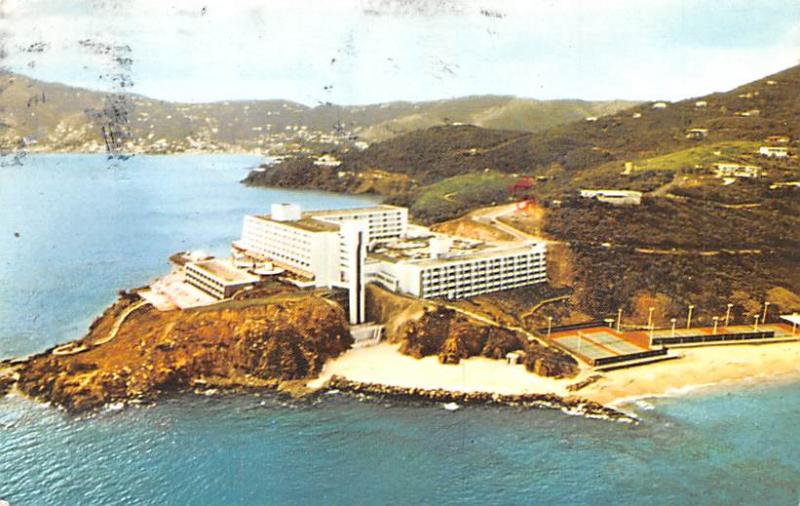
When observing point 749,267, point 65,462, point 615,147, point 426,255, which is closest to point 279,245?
point 426,255

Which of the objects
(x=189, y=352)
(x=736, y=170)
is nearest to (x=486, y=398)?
(x=189, y=352)

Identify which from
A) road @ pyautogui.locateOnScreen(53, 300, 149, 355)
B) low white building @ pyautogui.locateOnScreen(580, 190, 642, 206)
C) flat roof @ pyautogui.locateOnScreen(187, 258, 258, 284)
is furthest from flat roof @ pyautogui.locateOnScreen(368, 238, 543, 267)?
road @ pyautogui.locateOnScreen(53, 300, 149, 355)

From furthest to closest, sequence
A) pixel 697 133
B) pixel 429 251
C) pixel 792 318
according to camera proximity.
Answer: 1. pixel 697 133
2. pixel 429 251
3. pixel 792 318

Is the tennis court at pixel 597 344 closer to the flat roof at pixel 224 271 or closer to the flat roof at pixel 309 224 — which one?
the flat roof at pixel 309 224

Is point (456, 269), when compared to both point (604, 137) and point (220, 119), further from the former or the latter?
point (604, 137)

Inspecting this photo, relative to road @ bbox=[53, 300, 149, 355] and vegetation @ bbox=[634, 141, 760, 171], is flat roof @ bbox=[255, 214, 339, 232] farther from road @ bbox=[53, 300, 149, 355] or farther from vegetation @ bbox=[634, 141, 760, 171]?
vegetation @ bbox=[634, 141, 760, 171]

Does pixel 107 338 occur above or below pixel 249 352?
above

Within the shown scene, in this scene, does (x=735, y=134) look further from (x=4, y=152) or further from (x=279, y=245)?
(x=4, y=152)
